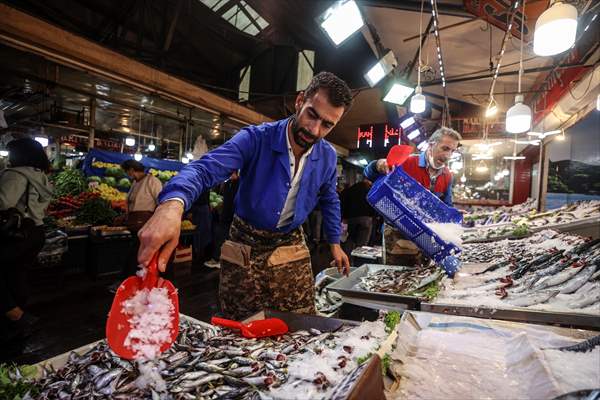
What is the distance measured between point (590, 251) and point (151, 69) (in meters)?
8.41

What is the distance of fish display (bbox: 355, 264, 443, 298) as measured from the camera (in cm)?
293

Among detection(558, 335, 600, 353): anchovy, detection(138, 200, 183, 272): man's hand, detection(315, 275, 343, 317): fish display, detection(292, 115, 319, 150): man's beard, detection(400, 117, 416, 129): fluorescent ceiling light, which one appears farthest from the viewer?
detection(400, 117, 416, 129): fluorescent ceiling light

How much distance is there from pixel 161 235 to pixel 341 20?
6.51 metres

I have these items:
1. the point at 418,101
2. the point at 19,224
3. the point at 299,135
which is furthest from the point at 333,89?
the point at 418,101

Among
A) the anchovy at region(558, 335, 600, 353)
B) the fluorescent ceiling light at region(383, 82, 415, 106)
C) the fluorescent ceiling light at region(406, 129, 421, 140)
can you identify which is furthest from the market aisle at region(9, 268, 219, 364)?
the fluorescent ceiling light at region(406, 129, 421, 140)

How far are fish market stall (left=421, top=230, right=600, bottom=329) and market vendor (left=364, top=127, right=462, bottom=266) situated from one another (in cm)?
76

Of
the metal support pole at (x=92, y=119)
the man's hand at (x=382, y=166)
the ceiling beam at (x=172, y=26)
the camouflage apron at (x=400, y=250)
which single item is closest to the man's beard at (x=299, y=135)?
the man's hand at (x=382, y=166)

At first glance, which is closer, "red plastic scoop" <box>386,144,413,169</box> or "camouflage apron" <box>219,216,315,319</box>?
"camouflage apron" <box>219,216,315,319</box>

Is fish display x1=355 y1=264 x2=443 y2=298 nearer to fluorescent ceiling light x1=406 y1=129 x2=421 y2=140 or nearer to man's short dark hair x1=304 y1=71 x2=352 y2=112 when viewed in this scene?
man's short dark hair x1=304 y1=71 x2=352 y2=112

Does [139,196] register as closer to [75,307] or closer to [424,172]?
[75,307]

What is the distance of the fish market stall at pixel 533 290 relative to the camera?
6.75 feet

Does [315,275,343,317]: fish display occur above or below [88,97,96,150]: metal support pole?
below

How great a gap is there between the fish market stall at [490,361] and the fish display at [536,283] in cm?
48

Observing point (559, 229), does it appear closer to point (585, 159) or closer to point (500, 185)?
point (585, 159)
